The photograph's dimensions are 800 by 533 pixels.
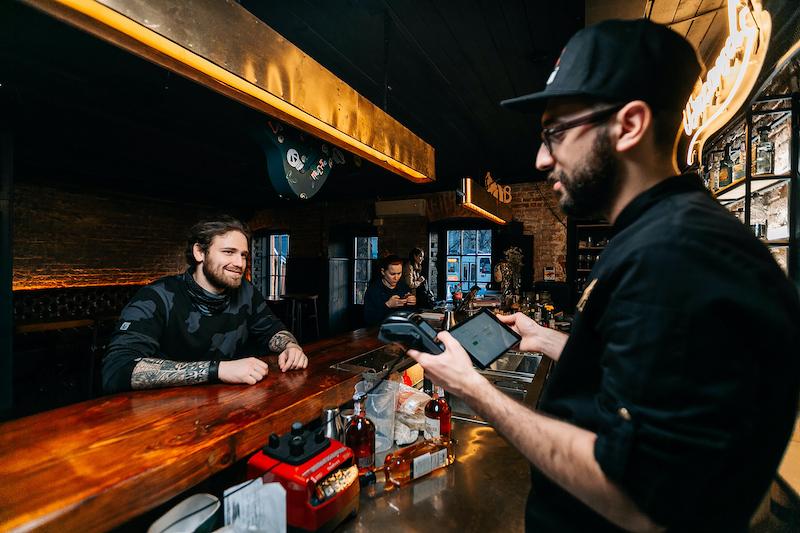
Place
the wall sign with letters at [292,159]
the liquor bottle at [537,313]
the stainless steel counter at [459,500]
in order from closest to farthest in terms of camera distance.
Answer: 1. the stainless steel counter at [459,500]
2. the wall sign with letters at [292,159]
3. the liquor bottle at [537,313]

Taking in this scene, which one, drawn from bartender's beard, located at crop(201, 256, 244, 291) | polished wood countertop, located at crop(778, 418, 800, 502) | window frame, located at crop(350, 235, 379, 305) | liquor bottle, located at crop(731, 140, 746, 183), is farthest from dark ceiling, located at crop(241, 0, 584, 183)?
window frame, located at crop(350, 235, 379, 305)

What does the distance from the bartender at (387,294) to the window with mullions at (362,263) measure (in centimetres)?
421

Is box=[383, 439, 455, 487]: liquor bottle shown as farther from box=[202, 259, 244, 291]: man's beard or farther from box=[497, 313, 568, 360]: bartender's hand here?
box=[202, 259, 244, 291]: man's beard

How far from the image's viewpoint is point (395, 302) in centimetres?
404

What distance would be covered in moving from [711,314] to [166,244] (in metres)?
9.79

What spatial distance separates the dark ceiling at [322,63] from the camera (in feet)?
7.30

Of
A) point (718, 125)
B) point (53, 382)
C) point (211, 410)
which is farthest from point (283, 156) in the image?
point (53, 382)

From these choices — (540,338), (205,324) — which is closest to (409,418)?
(540,338)

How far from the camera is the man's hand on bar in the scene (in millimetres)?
1523

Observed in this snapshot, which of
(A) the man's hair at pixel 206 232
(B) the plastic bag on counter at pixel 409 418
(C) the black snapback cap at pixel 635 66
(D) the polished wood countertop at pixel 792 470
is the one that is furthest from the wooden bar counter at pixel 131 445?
(D) the polished wood countertop at pixel 792 470

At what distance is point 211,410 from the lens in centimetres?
125

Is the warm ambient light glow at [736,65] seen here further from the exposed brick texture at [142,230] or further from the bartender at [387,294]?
the exposed brick texture at [142,230]

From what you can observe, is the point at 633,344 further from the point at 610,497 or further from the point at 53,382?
the point at 53,382

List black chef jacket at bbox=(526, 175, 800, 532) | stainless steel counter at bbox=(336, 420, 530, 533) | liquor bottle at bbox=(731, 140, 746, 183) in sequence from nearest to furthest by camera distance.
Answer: black chef jacket at bbox=(526, 175, 800, 532), stainless steel counter at bbox=(336, 420, 530, 533), liquor bottle at bbox=(731, 140, 746, 183)
